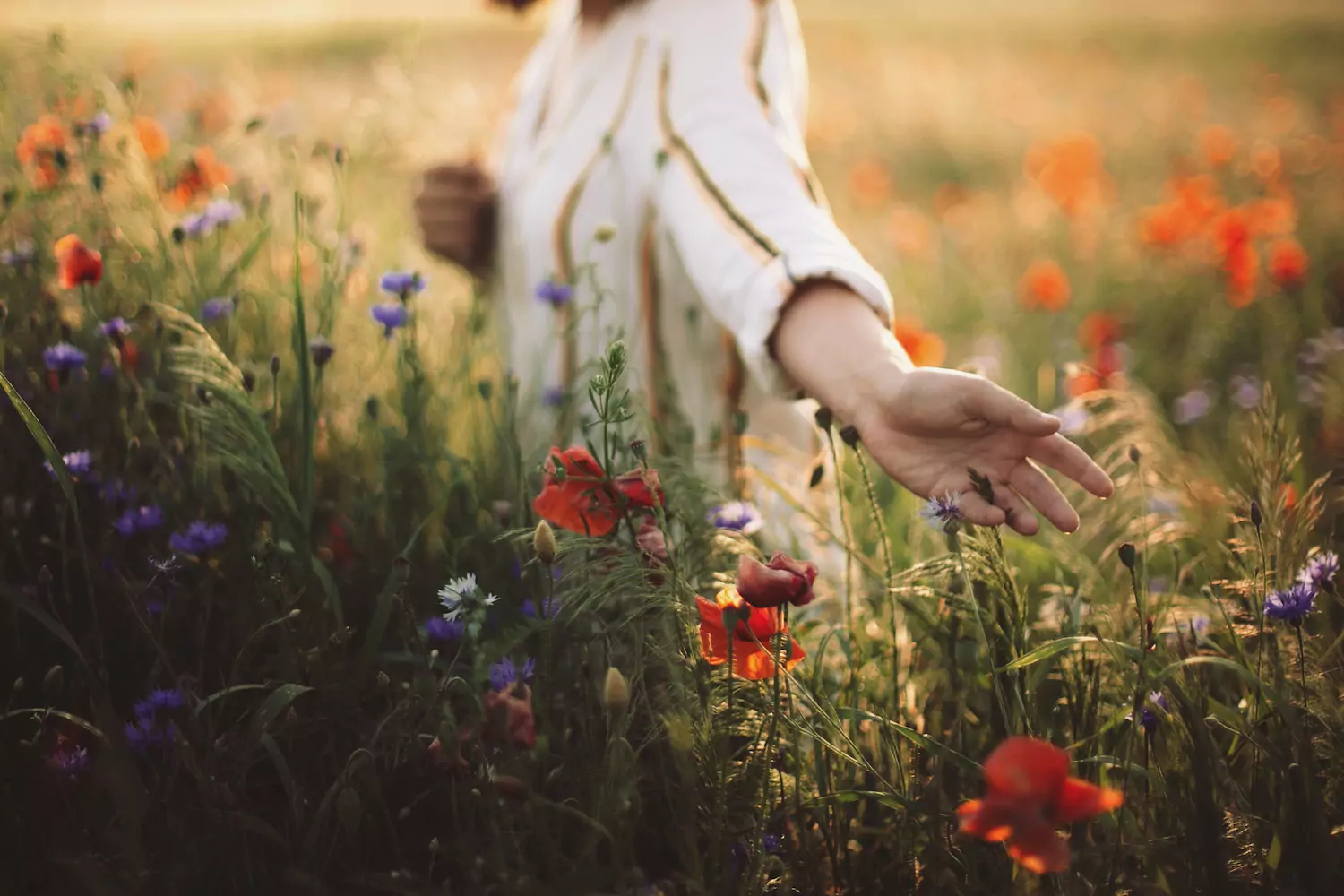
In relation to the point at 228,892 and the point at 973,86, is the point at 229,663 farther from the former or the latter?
the point at 973,86

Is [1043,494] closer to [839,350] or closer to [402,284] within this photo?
[839,350]

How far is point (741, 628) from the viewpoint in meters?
0.90

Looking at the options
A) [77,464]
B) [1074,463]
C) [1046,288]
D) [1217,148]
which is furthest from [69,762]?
[1217,148]

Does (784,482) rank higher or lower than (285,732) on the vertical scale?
higher

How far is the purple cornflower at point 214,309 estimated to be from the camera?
4.73 feet

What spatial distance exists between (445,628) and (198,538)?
32cm

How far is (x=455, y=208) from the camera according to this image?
6.09 feet

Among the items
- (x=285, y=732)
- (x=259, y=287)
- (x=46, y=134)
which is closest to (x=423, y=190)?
(x=259, y=287)

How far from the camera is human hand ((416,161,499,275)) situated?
1856mm

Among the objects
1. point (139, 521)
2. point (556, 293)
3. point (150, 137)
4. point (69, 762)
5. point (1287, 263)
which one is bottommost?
point (69, 762)

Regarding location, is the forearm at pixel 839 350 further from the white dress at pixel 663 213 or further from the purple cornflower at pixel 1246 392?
the purple cornflower at pixel 1246 392

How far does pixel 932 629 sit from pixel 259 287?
1276mm

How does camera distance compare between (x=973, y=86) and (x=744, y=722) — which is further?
(x=973, y=86)

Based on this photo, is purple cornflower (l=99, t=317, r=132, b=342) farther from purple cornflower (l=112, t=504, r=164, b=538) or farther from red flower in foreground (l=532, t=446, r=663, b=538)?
red flower in foreground (l=532, t=446, r=663, b=538)
